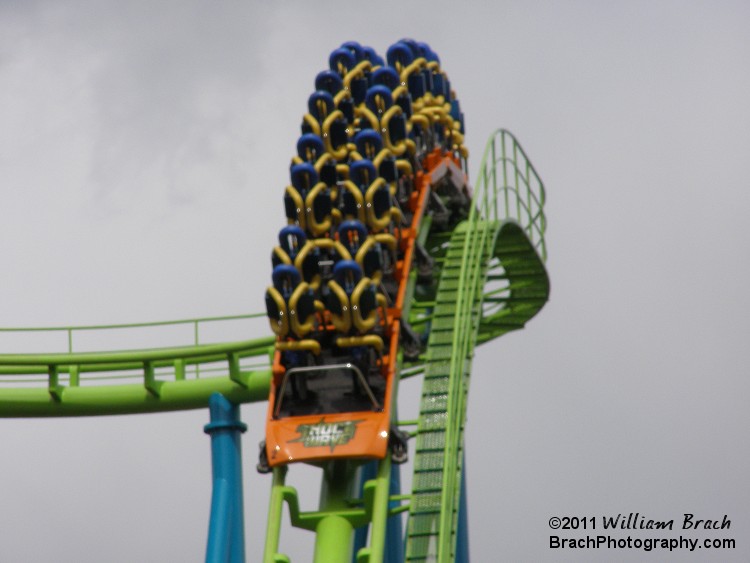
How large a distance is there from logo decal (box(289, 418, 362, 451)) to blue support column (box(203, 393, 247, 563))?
9.36ft

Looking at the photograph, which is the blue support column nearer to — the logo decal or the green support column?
the green support column

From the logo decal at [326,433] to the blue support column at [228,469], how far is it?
285 cm

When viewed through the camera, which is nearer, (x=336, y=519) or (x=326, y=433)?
(x=336, y=519)

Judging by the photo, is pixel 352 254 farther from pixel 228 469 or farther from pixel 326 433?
pixel 228 469

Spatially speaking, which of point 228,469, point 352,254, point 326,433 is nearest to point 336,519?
point 326,433

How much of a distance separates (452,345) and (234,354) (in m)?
3.03

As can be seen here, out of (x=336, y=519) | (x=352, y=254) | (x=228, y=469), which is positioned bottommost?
(x=228, y=469)

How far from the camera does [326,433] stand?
1742 centimetres

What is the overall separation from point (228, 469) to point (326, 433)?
3218 millimetres

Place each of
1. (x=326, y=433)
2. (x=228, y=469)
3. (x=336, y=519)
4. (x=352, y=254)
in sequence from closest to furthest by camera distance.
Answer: (x=336, y=519) → (x=326, y=433) → (x=352, y=254) → (x=228, y=469)

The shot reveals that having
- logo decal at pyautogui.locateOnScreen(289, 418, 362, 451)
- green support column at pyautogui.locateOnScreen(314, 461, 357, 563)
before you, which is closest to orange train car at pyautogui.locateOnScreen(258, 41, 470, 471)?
logo decal at pyautogui.locateOnScreen(289, 418, 362, 451)

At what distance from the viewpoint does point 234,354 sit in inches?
825

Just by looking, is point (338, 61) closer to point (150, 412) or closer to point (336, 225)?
point (336, 225)

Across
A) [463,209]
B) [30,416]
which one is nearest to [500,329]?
[463,209]
